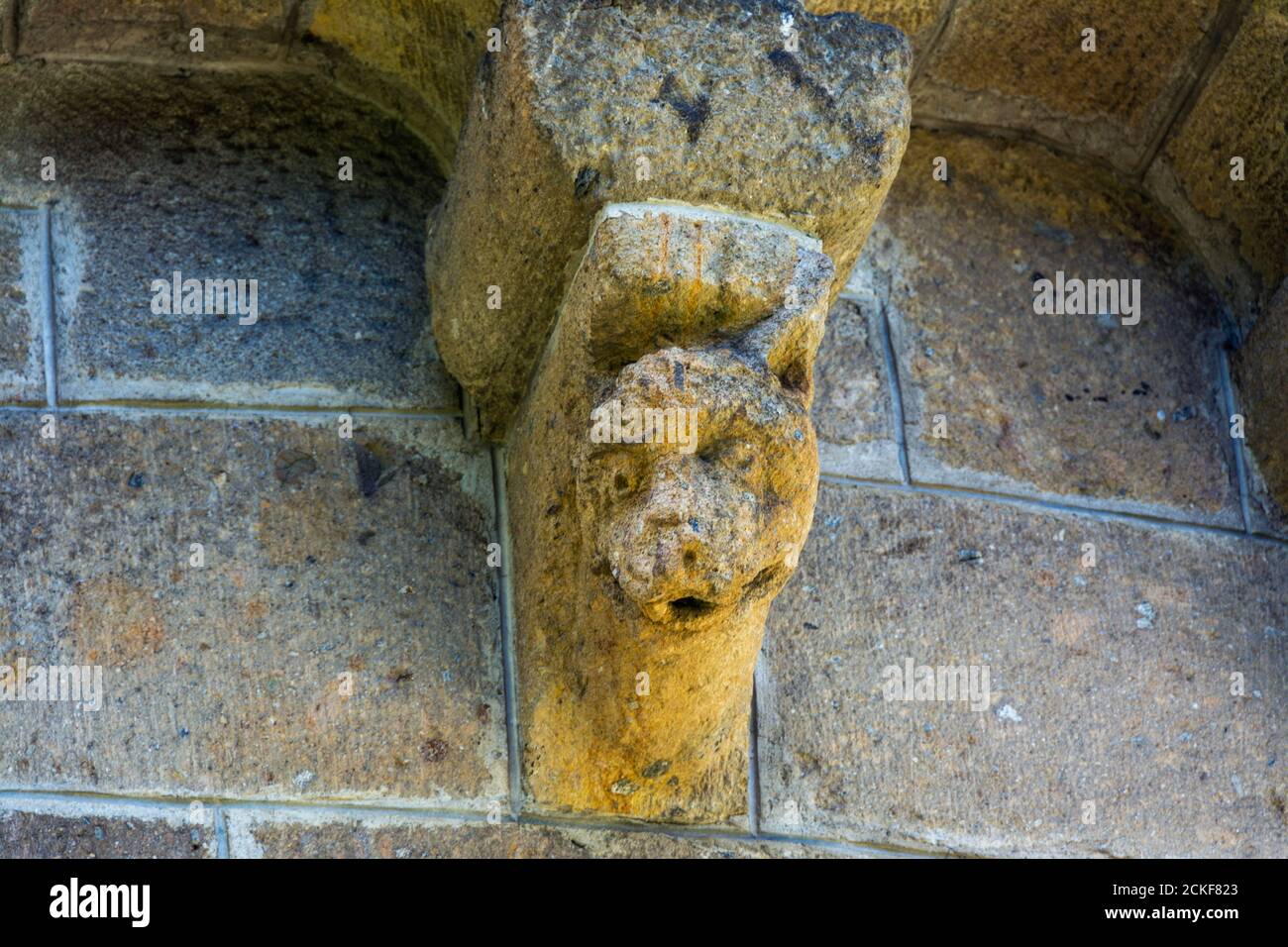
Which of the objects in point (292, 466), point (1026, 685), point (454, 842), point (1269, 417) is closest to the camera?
point (454, 842)

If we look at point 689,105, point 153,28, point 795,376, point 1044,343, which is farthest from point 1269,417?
Answer: point 153,28

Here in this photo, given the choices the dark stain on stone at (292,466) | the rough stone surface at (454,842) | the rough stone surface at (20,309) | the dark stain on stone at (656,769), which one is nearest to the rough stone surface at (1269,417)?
the rough stone surface at (454,842)

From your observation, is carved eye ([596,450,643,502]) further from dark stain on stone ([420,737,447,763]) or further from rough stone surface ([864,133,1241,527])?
rough stone surface ([864,133,1241,527])

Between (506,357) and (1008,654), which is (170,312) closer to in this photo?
(506,357)

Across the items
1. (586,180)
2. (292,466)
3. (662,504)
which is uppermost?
(586,180)

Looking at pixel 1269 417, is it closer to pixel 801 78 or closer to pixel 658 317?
pixel 801 78

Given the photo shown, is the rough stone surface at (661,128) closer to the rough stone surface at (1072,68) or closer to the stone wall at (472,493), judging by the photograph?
the stone wall at (472,493)

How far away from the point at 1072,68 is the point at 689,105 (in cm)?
88

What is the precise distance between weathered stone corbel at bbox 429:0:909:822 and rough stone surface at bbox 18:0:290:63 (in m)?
0.46

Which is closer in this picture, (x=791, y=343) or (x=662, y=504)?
(x=662, y=504)

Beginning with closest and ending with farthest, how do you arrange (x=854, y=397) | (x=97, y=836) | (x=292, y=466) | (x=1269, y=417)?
(x=97, y=836)
(x=292, y=466)
(x=854, y=397)
(x=1269, y=417)

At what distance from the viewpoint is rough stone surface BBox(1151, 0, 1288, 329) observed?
267 cm

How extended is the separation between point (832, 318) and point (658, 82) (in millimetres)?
652

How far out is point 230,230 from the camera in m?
2.53
